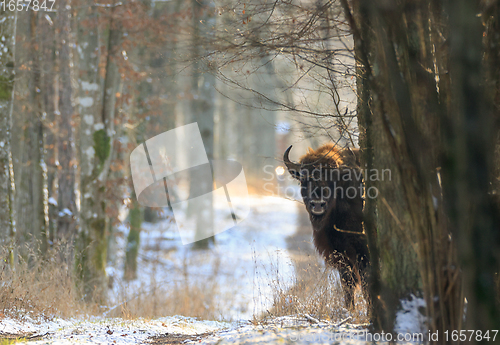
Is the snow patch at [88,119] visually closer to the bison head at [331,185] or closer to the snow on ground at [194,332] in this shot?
the snow on ground at [194,332]

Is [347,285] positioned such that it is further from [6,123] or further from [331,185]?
[6,123]

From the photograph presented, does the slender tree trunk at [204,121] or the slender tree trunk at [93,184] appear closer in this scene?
the slender tree trunk at [93,184]

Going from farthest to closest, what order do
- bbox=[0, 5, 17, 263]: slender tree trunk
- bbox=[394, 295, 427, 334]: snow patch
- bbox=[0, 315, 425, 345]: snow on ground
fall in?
bbox=[0, 5, 17, 263]: slender tree trunk
bbox=[0, 315, 425, 345]: snow on ground
bbox=[394, 295, 427, 334]: snow patch

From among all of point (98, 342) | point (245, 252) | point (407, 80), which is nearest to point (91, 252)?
point (98, 342)

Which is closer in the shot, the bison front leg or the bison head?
the bison front leg

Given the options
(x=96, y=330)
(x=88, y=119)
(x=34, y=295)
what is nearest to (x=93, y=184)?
(x=88, y=119)

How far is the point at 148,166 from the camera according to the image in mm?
13070

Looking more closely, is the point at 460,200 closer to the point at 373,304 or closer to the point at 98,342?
the point at 373,304

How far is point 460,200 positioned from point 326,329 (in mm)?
1878

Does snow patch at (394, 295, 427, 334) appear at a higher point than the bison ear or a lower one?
lower

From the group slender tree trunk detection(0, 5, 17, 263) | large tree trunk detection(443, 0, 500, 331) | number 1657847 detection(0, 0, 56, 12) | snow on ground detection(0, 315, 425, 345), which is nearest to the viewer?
large tree trunk detection(443, 0, 500, 331)

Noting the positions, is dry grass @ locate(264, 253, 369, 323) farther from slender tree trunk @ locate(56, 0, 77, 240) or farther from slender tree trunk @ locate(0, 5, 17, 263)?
slender tree trunk @ locate(56, 0, 77, 240)

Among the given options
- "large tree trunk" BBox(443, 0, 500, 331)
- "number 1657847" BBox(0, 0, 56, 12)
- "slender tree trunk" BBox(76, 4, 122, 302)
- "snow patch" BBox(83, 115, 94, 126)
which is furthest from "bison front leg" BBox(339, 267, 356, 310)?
"number 1657847" BBox(0, 0, 56, 12)

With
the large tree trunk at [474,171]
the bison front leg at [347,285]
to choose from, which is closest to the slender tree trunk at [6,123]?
the bison front leg at [347,285]
